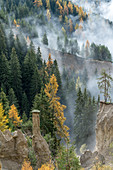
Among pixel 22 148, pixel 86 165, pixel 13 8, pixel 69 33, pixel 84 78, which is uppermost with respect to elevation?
pixel 13 8

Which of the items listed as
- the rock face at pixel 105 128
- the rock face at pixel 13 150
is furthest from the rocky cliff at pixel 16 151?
the rock face at pixel 105 128

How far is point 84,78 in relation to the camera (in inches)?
3531

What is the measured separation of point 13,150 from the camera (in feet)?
59.3

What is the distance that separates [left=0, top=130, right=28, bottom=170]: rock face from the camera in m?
17.7

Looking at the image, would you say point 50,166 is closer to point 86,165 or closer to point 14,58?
point 86,165

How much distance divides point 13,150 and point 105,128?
414 inches

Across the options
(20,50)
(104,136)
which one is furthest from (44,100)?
(20,50)

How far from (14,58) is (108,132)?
3342 centimetres

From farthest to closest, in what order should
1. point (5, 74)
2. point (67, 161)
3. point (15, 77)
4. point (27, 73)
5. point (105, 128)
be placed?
point (27, 73) < point (15, 77) < point (5, 74) < point (105, 128) < point (67, 161)

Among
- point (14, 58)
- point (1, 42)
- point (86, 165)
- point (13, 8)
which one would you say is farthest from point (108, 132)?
point (13, 8)

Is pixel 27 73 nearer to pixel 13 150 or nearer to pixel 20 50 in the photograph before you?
pixel 20 50

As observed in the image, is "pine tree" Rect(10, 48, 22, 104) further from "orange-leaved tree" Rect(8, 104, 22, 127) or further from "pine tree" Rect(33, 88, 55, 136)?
"pine tree" Rect(33, 88, 55, 136)

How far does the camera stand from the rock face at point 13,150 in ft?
58.0

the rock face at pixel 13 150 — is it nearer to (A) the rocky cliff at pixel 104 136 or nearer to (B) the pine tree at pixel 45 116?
(A) the rocky cliff at pixel 104 136
